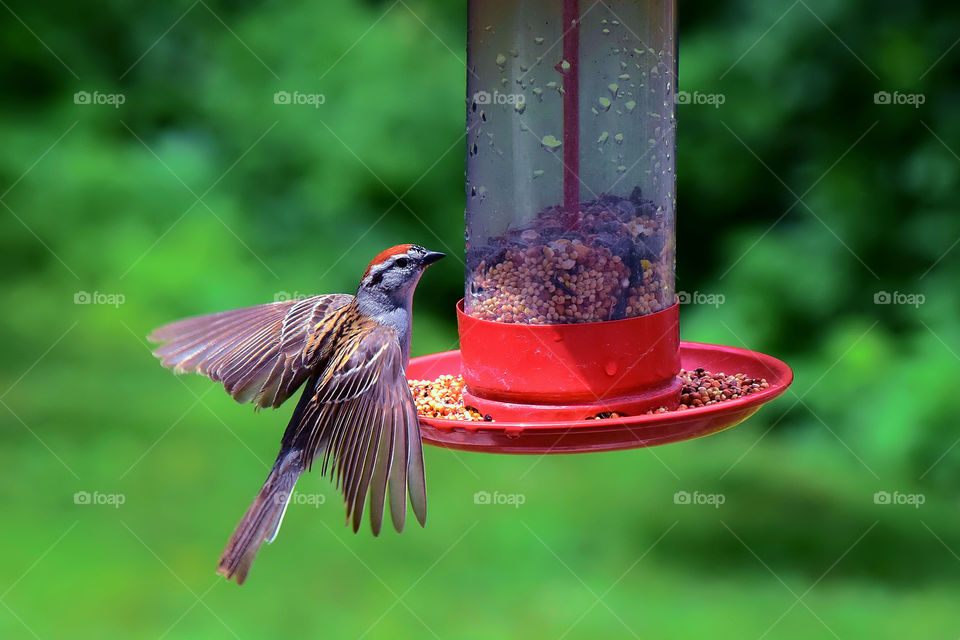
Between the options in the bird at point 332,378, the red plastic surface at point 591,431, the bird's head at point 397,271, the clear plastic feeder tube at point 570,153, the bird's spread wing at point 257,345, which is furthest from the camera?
the bird's spread wing at point 257,345

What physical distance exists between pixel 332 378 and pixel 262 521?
55 cm

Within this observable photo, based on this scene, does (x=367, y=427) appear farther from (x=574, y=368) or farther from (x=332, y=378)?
(x=574, y=368)

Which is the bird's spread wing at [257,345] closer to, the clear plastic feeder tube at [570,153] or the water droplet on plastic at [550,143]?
the clear plastic feeder tube at [570,153]

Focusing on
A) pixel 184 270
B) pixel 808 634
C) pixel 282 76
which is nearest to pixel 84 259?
pixel 184 270

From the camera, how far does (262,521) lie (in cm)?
360

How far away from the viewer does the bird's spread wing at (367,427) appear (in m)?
2.97

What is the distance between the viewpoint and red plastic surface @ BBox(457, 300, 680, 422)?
326 cm

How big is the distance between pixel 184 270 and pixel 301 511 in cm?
221

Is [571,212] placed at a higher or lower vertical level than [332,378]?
higher

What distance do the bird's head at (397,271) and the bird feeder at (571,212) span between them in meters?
0.19

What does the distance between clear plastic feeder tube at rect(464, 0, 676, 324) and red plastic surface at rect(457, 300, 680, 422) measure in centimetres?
6

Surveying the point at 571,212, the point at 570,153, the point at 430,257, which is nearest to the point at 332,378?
the point at 430,257

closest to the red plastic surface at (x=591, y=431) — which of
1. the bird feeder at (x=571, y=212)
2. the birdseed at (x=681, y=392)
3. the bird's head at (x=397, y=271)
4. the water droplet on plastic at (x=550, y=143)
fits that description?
the bird feeder at (x=571, y=212)

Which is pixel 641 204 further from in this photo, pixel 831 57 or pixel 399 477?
pixel 831 57
